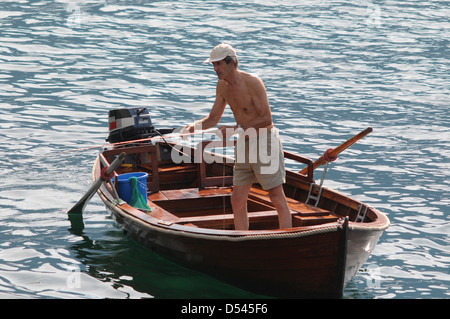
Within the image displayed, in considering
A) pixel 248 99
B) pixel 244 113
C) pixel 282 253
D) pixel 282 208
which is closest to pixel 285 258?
pixel 282 253

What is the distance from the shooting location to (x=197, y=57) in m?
25.3

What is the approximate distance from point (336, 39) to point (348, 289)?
2043 centimetres

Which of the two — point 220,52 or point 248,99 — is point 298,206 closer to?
point 248,99

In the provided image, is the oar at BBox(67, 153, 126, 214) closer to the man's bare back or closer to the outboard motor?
the outboard motor

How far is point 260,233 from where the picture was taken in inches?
324

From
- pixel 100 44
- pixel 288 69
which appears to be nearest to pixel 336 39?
pixel 288 69

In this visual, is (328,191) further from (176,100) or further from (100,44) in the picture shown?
(100,44)

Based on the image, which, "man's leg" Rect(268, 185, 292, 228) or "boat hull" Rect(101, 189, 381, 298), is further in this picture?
"man's leg" Rect(268, 185, 292, 228)

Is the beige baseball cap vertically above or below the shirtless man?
above

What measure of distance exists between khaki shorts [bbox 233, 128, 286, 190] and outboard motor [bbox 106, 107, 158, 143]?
3.91m

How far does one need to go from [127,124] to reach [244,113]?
410 centimetres

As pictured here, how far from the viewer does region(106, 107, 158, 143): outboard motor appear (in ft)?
40.8

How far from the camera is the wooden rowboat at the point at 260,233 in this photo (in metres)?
8.20

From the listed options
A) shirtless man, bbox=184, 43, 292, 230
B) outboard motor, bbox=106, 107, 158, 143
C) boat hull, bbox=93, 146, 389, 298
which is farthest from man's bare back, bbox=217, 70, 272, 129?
outboard motor, bbox=106, 107, 158, 143
